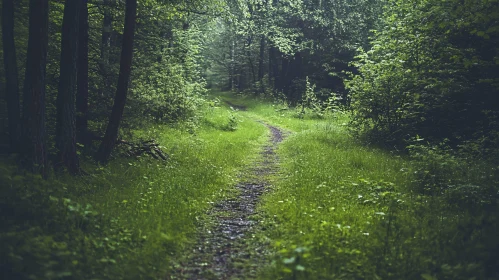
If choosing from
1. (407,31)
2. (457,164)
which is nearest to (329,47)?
(407,31)

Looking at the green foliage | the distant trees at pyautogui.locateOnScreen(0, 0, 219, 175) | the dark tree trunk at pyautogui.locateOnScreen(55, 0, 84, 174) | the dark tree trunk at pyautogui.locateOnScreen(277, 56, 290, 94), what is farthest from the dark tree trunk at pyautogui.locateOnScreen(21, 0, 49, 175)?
the dark tree trunk at pyautogui.locateOnScreen(277, 56, 290, 94)

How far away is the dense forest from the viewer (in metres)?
5.16

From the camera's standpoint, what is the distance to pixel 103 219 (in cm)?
604

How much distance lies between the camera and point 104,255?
16.8 feet

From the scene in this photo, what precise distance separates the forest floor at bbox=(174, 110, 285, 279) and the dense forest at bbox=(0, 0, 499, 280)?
35mm

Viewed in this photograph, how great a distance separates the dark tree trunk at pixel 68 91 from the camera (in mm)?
8254

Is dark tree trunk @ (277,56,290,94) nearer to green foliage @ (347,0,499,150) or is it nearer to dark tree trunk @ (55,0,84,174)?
green foliage @ (347,0,499,150)

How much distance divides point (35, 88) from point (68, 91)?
49.6 inches

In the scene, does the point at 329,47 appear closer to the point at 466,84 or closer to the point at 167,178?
the point at 466,84

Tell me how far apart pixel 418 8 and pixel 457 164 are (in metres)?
7.61

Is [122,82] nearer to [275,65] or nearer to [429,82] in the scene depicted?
[429,82]

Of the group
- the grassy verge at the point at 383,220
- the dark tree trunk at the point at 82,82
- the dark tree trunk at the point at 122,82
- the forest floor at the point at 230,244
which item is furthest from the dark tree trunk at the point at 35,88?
the grassy verge at the point at 383,220

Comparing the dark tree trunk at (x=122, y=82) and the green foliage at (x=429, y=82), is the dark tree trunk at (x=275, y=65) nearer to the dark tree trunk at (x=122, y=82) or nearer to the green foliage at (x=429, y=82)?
the green foliage at (x=429, y=82)

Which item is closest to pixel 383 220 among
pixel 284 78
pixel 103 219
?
pixel 103 219
